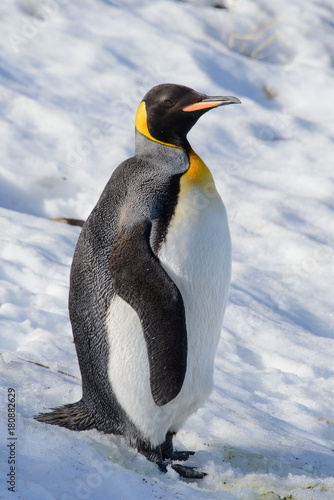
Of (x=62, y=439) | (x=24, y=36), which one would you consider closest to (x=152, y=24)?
(x=24, y=36)

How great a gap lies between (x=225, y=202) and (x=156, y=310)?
2979mm

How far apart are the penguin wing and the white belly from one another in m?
0.08

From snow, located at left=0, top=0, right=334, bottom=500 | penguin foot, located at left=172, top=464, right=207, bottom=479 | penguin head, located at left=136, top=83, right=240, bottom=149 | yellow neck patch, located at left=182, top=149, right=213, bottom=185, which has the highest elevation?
penguin head, located at left=136, top=83, right=240, bottom=149

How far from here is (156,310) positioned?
76.4 inches

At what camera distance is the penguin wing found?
1.93 meters

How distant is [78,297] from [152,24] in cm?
533

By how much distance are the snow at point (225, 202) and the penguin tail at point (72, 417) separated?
5 centimetres

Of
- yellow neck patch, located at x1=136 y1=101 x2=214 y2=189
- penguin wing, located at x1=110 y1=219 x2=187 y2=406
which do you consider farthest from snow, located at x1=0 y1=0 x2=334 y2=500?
yellow neck patch, located at x1=136 y1=101 x2=214 y2=189

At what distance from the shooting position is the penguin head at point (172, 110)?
220cm

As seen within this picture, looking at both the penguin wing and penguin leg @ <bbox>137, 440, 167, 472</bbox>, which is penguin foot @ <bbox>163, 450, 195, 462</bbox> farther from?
the penguin wing

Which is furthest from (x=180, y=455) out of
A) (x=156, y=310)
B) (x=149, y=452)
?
(x=156, y=310)

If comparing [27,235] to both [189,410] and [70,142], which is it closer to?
[70,142]

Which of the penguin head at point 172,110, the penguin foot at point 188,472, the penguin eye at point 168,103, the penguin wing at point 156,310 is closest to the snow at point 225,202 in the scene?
the penguin foot at point 188,472

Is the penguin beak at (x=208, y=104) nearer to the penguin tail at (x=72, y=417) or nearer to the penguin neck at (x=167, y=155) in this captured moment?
the penguin neck at (x=167, y=155)
